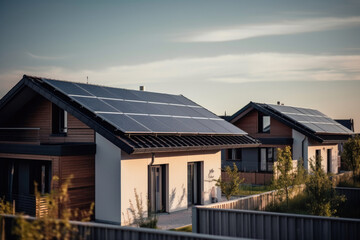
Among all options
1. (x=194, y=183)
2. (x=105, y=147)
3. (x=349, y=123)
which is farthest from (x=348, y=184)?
(x=349, y=123)

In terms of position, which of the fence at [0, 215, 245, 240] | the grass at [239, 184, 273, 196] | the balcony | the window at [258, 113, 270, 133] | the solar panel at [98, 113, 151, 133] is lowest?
the grass at [239, 184, 273, 196]

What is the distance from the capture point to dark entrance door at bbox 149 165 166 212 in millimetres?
17766

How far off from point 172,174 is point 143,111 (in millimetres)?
3476

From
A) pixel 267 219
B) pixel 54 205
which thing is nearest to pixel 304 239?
pixel 267 219

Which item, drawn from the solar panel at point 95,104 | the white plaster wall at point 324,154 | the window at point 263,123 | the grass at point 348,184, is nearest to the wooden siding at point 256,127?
the window at point 263,123

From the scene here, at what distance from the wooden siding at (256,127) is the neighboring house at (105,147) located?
9.96m

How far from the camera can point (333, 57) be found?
3038cm

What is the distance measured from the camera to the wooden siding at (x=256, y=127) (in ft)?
104

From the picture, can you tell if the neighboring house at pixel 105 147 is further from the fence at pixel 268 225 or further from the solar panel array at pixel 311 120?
the solar panel array at pixel 311 120

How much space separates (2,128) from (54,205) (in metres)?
14.3

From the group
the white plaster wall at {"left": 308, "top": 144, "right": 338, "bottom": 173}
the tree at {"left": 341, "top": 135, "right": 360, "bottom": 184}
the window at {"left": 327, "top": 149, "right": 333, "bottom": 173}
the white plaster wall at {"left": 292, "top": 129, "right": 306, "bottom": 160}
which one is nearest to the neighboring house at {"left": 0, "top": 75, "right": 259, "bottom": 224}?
the white plaster wall at {"left": 292, "top": 129, "right": 306, "bottom": 160}

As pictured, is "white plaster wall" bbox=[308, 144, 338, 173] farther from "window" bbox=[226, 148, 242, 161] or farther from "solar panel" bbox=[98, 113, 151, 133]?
"solar panel" bbox=[98, 113, 151, 133]

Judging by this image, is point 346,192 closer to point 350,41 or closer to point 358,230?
point 358,230

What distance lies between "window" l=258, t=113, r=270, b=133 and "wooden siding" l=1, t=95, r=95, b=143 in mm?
18995
